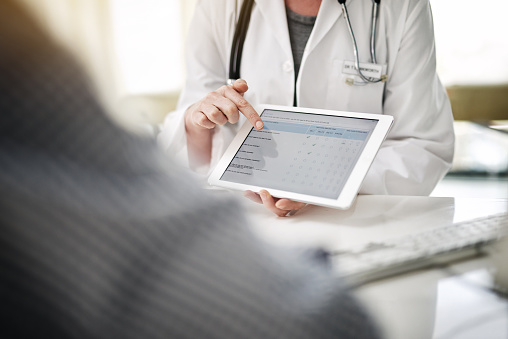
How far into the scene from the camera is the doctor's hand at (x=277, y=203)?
66 cm

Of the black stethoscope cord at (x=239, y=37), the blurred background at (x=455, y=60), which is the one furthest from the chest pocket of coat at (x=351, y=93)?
the blurred background at (x=455, y=60)

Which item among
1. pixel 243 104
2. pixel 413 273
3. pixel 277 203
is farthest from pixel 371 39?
pixel 413 273

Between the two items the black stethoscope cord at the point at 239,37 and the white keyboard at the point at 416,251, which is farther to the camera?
the black stethoscope cord at the point at 239,37

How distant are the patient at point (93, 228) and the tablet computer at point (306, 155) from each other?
0.37 m

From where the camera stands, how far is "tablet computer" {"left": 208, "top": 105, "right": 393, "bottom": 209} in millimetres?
635

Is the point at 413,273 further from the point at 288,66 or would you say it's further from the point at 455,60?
the point at 455,60

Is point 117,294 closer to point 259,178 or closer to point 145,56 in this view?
point 259,178

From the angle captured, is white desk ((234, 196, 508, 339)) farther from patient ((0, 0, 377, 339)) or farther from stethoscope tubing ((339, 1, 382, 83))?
stethoscope tubing ((339, 1, 382, 83))

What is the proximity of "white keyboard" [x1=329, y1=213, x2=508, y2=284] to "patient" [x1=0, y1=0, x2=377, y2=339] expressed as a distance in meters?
0.24

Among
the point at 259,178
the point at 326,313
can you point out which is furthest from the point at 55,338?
the point at 259,178

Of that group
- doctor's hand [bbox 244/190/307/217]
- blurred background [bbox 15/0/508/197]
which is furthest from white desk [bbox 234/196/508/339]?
blurred background [bbox 15/0/508/197]

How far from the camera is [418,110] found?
3.09ft

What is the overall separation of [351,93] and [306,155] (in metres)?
0.36

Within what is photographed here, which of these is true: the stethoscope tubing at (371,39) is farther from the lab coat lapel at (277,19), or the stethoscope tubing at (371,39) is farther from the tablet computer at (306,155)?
the tablet computer at (306,155)
